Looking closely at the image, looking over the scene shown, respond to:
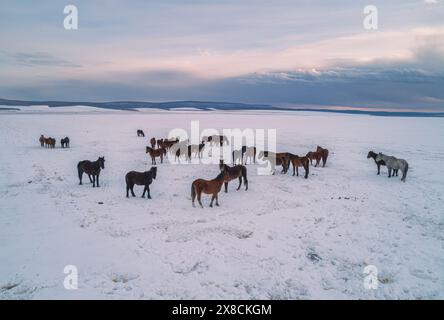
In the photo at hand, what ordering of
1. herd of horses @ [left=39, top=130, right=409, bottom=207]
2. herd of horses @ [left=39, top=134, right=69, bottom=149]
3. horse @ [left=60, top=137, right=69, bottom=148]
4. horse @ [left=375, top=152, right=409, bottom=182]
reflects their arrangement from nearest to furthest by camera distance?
herd of horses @ [left=39, top=130, right=409, bottom=207]
horse @ [left=375, top=152, right=409, bottom=182]
herd of horses @ [left=39, top=134, right=69, bottom=149]
horse @ [left=60, top=137, right=69, bottom=148]

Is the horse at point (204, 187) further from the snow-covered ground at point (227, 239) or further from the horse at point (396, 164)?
the horse at point (396, 164)

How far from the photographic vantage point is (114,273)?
6.93 metres

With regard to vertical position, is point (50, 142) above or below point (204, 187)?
above

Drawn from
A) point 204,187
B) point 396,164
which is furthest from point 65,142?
point 396,164

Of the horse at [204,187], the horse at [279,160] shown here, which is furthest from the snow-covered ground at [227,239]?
the horse at [279,160]

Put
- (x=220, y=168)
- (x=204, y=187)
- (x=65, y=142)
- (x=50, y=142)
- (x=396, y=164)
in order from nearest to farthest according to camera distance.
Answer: (x=204, y=187) < (x=220, y=168) < (x=396, y=164) < (x=50, y=142) < (x=65, y=142)

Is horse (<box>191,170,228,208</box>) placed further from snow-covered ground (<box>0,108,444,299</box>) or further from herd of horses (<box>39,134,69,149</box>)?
herd of horses (<box>39,134,69,149</box>)

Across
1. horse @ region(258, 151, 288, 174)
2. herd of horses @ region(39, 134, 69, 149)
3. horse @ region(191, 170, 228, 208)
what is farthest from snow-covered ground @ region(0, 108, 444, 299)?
herd of horses @ region(39, 134, 69, 149)

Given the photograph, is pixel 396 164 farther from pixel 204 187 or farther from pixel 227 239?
pixel 227 239

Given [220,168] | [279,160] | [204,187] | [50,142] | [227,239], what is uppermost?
[50,142]
